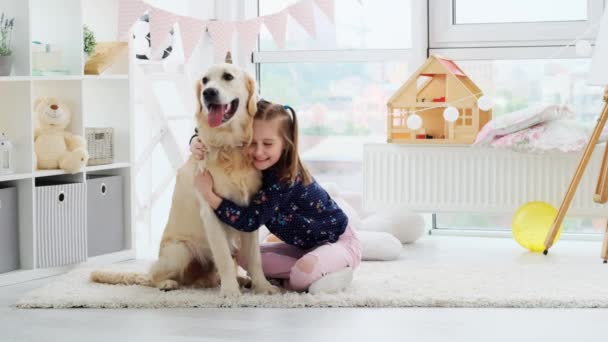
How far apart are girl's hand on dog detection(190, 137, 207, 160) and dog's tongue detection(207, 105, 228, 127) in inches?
5.4

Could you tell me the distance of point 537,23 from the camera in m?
4.43

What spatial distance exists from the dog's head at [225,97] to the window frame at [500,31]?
1865 millimetres

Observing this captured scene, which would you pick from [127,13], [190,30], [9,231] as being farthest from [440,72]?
[9,231]

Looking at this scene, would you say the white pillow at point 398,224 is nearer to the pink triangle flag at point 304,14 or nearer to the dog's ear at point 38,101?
the pink triangle flag at point 304,14

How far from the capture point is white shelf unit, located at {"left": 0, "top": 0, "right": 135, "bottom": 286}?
3484 millimetres

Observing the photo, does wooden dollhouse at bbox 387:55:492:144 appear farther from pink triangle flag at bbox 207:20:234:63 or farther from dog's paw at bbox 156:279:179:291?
dog's paw at bbox 156:279:179:291

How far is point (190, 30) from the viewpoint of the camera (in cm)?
408

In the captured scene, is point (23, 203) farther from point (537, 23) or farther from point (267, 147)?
point (537, 23)

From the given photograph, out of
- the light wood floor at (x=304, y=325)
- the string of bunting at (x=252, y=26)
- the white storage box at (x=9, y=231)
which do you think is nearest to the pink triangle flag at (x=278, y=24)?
the string of bunting at (x=252, y=26)

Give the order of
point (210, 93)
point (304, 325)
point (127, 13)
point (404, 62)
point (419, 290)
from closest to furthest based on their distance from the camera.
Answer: point (304, 325) < point (210, 93) < point (419, 290) < point (127, 13) < point (404, 62)

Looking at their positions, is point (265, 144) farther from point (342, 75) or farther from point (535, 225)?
point (342, 75)

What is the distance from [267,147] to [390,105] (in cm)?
156

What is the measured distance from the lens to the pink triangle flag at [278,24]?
4215 millimetres

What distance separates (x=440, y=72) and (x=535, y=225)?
0.84 meters
